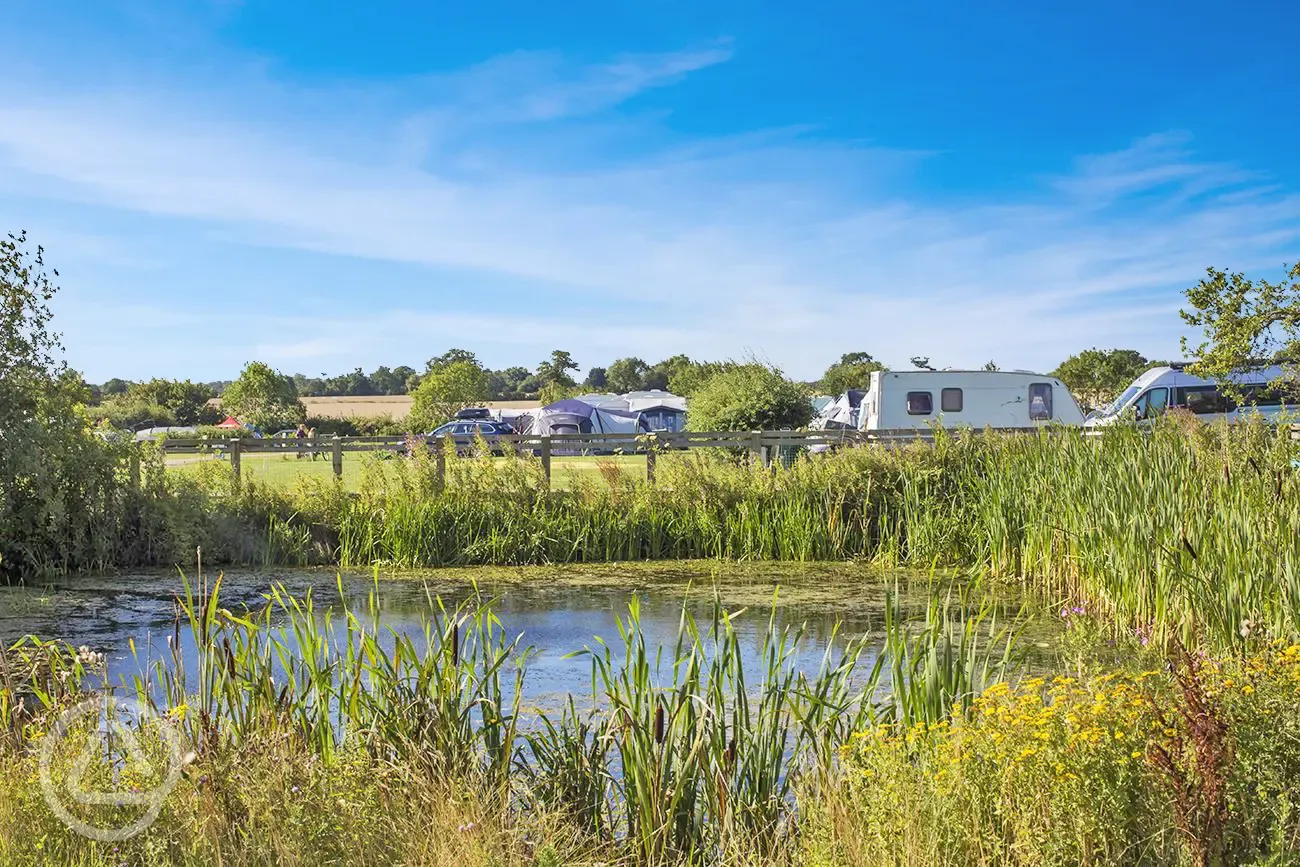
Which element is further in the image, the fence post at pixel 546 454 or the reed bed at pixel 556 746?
the fence post at pixel 546 454

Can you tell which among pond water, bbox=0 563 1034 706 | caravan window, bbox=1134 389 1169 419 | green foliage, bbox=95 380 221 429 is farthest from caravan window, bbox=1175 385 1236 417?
green foliage, bbox=95 380 221 429

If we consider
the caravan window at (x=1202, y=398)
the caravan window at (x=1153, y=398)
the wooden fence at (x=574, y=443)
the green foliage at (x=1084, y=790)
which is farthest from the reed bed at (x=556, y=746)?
the caravan window at (x=1202, y=398)

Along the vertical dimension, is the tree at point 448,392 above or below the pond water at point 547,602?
above

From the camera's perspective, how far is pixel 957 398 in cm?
2584

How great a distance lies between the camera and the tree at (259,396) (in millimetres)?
63469

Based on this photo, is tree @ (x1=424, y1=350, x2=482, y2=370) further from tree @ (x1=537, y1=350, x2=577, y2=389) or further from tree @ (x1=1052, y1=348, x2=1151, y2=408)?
tree @ (x1=1052, y1=348, x2=1151, y2=408)

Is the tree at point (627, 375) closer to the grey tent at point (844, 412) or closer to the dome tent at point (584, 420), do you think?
the dome tent at point (584, 420)

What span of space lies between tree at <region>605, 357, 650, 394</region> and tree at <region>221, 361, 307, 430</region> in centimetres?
3190

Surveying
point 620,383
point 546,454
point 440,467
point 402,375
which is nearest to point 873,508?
point 546,454

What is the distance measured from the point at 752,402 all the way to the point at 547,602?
40.7 ft

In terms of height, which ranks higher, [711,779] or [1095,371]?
[1095,371]

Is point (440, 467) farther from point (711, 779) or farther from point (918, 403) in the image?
point (918, 403)

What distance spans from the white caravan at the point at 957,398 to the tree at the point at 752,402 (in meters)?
2.06

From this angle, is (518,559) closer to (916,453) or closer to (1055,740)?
(916,453)
